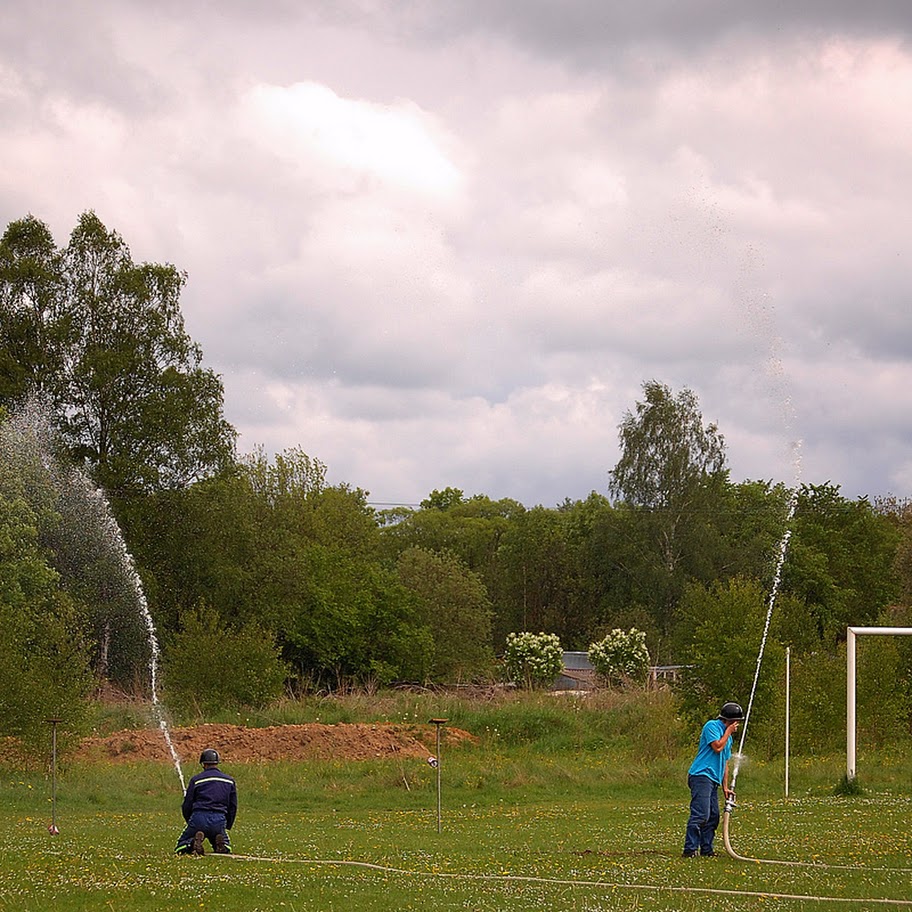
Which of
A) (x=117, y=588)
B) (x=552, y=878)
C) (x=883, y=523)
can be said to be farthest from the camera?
(x=883, y=523)

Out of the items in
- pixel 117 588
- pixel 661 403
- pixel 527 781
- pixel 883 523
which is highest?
pixel 661 403

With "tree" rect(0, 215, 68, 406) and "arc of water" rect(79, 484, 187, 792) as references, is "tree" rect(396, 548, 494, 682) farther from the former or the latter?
"tree" rect(0, 215, 68, 406)

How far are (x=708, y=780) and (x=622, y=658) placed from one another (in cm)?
4877

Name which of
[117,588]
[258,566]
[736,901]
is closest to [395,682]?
[258,566]

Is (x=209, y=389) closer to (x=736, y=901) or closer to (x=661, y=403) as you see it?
(x=661, y=403)

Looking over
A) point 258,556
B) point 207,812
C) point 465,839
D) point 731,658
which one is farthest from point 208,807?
point 258,556

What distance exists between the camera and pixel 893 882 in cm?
1380

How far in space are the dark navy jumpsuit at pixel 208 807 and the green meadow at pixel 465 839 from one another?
500 mm

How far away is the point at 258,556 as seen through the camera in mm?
63906

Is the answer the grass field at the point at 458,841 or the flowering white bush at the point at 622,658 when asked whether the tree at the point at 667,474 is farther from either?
the grass field at the point at 458,841

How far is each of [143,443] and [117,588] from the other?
6.78 meters

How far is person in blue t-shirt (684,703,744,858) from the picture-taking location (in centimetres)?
1684

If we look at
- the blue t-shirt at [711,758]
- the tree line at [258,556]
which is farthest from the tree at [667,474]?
the blue t-shirt at [711,758]

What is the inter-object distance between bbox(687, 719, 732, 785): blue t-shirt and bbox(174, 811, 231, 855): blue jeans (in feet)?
20.7
